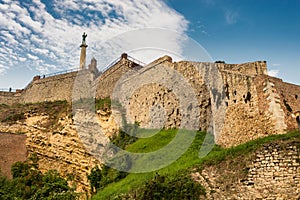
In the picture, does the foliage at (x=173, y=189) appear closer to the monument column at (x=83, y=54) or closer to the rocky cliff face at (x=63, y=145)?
the rocky cliff face at (x=63, y=145)

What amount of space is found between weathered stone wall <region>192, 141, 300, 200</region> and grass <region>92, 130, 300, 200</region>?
0.35 m

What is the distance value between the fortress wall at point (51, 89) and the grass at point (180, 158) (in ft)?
60.6

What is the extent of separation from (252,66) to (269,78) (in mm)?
2373

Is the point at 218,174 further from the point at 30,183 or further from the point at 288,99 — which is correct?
the point at 30,183

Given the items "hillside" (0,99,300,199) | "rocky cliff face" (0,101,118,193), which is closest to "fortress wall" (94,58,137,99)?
"rocky cliff face" (0,101,118,193)

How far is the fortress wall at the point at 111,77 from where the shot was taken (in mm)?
26578

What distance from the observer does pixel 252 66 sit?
45.8 feet

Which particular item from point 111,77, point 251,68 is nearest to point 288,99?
point 251,68

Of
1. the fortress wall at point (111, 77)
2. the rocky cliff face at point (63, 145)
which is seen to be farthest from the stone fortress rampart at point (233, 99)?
the rocky cliff face at point (63, 145)

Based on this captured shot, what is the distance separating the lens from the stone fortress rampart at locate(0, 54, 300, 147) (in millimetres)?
11313

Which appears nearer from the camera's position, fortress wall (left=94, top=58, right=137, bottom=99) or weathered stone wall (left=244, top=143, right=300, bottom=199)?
weathered stone wall (left=244, top=143, right=300, bottom=199)

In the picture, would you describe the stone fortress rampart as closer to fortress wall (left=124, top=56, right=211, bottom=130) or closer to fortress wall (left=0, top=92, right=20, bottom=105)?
fortress wall (left=124, top=56, right=211, bottom=130)

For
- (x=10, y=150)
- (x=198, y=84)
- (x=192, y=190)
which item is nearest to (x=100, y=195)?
(x=192, y=190)

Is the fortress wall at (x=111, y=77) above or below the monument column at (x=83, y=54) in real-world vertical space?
below
